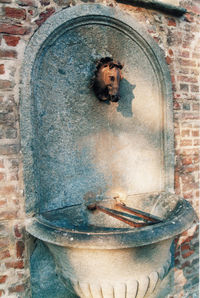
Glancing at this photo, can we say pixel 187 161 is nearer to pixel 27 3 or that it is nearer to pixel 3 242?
pixel 3 242

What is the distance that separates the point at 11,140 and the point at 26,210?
1.73 ft

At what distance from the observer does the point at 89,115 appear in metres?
2.21

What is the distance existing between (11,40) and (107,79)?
2.53 feet

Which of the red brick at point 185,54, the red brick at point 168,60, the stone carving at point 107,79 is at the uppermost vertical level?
the red brick at point 185,54

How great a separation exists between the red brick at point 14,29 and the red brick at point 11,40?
0.09 feet

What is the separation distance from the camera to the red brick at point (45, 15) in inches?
73.8

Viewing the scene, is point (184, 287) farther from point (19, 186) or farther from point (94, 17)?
point (94, 17)

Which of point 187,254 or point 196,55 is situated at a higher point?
point 196,55

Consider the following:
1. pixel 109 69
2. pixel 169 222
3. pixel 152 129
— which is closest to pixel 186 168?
pixel 152 129

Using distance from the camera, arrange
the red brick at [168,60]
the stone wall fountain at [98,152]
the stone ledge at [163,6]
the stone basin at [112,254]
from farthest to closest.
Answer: the red brick at [168,60], the stone ledge at [163,6], the stone wall fountain at [98,152], the stone basin at [112,254]

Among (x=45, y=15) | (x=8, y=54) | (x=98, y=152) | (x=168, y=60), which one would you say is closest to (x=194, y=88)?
(x=168, y=60)

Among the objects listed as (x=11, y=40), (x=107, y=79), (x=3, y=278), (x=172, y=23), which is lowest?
(x=3, y=278)

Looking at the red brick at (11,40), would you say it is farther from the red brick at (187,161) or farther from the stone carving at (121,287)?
the red brick at (187,161)

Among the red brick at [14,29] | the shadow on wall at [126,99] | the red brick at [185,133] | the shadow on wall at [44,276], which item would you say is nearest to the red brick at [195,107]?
the red brick at [185,133]
